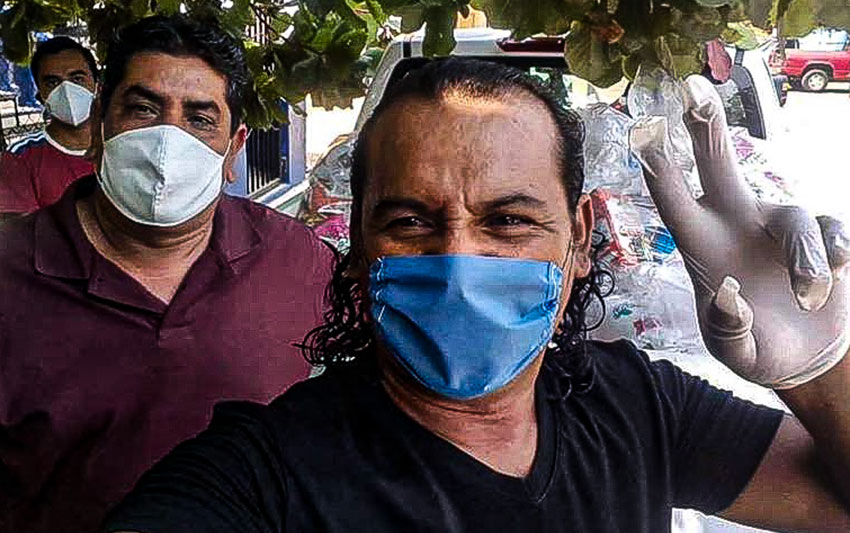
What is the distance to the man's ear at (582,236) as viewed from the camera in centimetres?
145

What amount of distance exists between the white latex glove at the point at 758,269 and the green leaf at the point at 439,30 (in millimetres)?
369

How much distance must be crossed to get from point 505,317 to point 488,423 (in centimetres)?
15

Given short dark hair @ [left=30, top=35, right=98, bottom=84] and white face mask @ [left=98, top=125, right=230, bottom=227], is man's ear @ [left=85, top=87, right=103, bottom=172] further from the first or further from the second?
short dark hair @ [left=30, top=35, right=98, bottom=84]

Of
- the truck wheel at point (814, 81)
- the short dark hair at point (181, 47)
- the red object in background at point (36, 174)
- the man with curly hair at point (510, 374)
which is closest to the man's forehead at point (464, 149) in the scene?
the man with curly hair at point (510, 374)

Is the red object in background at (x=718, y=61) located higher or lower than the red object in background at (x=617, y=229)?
higher

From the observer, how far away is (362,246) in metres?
1.40

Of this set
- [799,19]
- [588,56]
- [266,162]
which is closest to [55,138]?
[266,162]

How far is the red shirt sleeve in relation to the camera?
2566 mm

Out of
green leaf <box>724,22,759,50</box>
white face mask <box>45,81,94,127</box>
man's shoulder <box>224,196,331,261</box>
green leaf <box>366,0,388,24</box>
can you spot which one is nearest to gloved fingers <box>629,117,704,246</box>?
green leaf <box>724,22,759,50</box>

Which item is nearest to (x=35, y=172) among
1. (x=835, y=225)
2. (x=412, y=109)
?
(x=412, y=109)

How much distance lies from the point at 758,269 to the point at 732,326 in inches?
3.5

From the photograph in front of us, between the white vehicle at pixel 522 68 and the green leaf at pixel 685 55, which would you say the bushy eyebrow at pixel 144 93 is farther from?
the green leaf at pixel 685 55

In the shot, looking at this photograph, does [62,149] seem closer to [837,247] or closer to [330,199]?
[330,199]

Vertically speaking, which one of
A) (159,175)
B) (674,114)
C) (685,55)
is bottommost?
(159,175)
